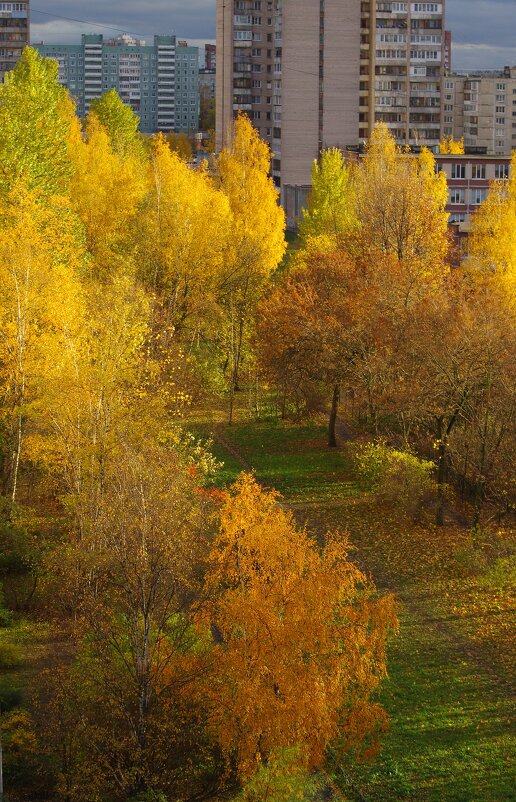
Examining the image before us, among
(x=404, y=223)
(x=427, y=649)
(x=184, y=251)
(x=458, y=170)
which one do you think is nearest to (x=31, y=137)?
(x=184, y=251)

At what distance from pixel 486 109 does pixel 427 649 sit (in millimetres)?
110619

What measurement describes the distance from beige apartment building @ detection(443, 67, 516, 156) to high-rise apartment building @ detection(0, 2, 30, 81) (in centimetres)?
4636

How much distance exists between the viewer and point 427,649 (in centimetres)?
2275

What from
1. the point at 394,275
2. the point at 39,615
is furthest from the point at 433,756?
the point at 394,275

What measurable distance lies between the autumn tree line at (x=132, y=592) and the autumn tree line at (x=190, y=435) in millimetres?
67

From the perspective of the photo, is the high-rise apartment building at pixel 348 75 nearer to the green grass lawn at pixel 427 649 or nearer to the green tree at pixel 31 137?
the green tree at pixel 31 137

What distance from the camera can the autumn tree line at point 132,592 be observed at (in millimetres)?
16734

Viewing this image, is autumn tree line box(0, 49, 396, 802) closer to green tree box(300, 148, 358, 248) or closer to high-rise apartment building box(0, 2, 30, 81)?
green tree box(300, 148, 358, 248)

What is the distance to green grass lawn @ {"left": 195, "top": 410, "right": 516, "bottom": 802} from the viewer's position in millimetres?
18250

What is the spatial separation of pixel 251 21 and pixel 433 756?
89074mm

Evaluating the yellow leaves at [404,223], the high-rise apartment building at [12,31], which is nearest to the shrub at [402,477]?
the yellow leaves at [404,223]

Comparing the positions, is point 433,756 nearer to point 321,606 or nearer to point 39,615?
point 321,606

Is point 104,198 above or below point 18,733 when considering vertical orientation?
above

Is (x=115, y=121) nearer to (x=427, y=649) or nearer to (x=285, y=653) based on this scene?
(x=427, y=649)
